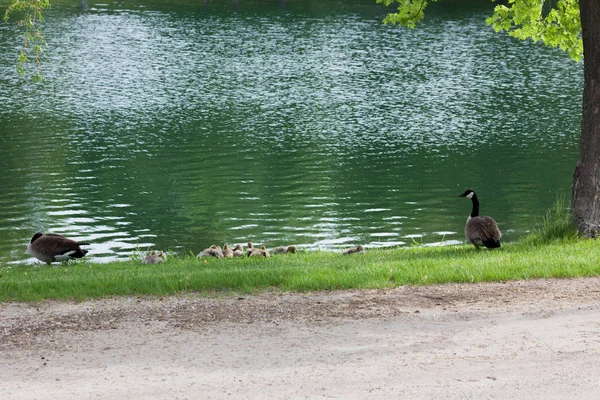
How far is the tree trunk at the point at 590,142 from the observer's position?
54.2ft

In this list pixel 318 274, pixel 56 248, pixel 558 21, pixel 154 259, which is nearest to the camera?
pixel 318 274

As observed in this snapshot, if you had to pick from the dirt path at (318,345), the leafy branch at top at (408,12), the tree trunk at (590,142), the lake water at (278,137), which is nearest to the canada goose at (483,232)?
the tree trunk at (590,142)

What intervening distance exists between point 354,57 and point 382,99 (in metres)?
15.1

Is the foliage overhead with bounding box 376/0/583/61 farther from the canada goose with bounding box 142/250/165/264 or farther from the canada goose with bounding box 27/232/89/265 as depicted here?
the canada goose with bounding box 27/232/89/265

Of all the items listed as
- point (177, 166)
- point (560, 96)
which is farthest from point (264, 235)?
point (560, 96)

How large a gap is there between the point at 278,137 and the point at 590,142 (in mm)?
23731

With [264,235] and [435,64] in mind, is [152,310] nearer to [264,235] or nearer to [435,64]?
[264,235]

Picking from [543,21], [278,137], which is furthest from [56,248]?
[278,137]

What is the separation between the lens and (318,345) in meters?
10.6

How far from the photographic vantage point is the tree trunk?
651 inches

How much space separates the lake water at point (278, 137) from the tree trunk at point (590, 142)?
7.42m

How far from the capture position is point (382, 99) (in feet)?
159

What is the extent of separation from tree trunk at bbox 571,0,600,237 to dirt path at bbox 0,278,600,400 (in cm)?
323

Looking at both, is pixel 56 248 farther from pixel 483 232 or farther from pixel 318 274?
pixel 483 232
